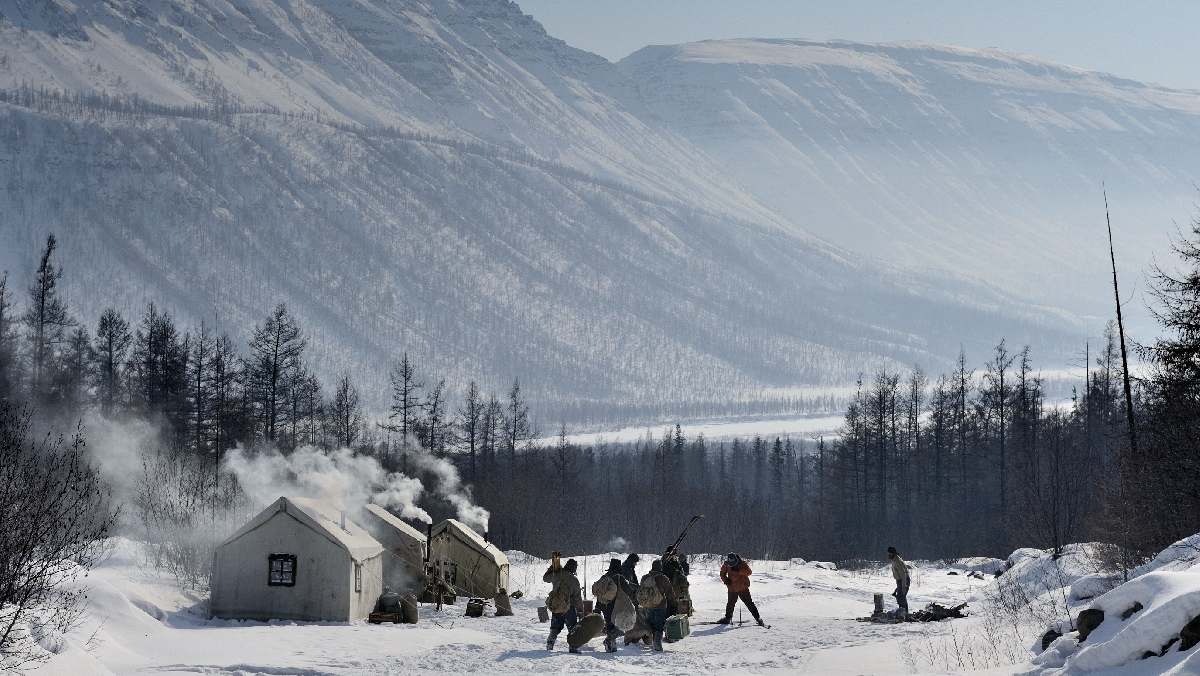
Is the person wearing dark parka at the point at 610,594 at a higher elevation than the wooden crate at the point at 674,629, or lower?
higher

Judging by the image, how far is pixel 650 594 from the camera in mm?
24672

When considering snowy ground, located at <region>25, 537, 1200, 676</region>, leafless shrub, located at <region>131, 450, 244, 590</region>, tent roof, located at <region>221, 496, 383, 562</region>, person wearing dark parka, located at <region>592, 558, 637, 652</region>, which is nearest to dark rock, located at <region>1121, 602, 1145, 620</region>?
snowy ground, located at <region>25, 537, 1200, 676</region>

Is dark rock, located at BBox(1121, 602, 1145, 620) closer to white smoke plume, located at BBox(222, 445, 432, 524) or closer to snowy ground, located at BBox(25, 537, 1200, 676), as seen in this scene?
snowy ground, located at BBox(25, 537, 1200, 676)

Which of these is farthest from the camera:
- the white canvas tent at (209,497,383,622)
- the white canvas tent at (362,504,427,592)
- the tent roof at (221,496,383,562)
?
the white canvas tent at (362,504,427,592)

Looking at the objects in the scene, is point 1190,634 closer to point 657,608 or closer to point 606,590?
point 657,608

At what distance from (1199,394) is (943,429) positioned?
58.2 metres

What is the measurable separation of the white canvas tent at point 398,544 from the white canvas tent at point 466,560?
122cm

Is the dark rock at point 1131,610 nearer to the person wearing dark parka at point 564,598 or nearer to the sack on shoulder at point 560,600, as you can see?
the person wearing dark parka at point 564,598

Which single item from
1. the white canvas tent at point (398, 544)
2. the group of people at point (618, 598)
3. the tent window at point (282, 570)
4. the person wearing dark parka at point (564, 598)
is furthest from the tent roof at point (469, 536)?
the person wearing dark parka at point (564, 598)

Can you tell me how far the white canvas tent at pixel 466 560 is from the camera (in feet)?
129

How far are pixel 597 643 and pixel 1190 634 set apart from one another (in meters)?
14.5

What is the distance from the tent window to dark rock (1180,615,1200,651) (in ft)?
Answer: 71.1

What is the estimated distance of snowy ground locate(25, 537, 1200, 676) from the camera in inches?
603

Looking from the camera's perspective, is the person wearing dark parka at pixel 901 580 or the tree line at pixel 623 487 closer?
the person wearing dark parka at pixel 901 580
